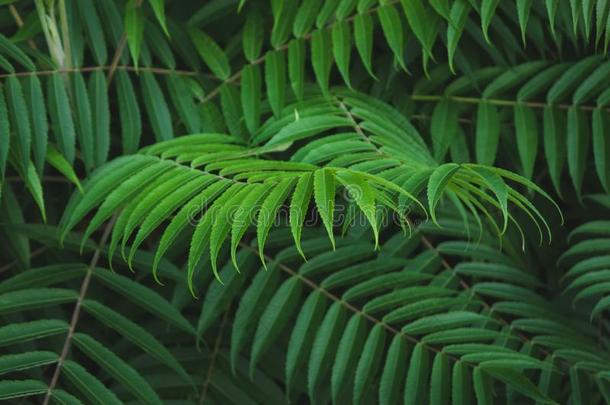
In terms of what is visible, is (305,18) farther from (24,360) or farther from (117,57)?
(24,360)

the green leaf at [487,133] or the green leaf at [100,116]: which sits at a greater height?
the green leaf at [100,116]

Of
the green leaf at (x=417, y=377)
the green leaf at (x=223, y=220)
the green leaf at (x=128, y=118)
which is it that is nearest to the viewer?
the green leaf at (x=223, y=220)

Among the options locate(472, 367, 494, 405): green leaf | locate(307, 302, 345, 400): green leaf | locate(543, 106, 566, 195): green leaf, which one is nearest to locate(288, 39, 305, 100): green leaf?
locate(307, 302, 345, 400): green leaf

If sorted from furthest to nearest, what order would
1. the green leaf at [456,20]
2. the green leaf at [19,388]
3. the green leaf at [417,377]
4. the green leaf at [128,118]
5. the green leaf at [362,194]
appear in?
1. the green leaf at [128,118]
2. the green leaf at [456,20]
3. the green leaf at [417,377]
4. the green leaf at [19,388]
5. the green leaf at [362,194]

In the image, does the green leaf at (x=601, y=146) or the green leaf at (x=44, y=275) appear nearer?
the green leaf at (x=44, y=275)

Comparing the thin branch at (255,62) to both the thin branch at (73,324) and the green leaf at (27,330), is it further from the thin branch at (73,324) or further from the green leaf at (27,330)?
the green leaf at (27,330)

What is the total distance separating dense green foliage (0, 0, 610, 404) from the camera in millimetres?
1594

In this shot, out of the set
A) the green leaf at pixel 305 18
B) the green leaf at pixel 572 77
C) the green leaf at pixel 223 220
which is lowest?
the green leaf at pixel 223 220

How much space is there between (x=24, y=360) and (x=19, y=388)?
6 cm

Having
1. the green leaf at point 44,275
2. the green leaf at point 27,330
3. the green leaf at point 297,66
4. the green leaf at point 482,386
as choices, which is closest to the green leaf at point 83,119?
the green leaf at point 44,275

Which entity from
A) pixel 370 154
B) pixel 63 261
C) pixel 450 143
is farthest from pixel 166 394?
pixel 450 143

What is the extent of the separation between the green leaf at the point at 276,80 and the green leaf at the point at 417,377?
591mm

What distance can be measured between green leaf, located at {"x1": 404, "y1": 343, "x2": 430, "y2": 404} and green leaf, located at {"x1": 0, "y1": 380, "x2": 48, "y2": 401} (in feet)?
2.31

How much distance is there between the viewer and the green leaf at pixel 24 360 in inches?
60.6
